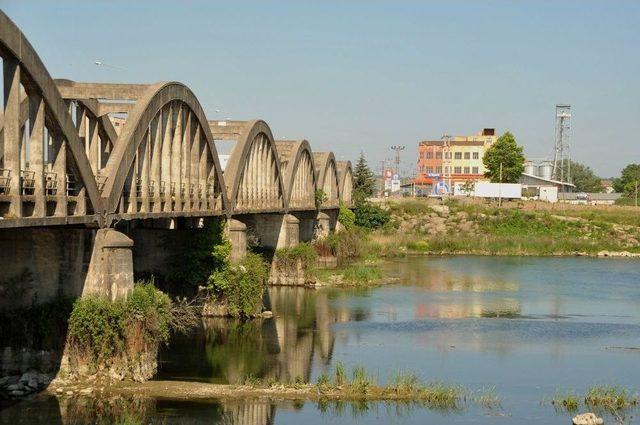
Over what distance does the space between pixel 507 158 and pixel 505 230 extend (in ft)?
122

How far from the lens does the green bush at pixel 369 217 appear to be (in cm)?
11394

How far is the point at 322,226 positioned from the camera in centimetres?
9344

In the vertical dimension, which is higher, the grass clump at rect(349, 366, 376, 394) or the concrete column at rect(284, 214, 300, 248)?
the concrete column at rect(284, 214, 300, 248)

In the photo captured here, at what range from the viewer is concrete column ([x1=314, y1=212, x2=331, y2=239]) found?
9186 centimetres

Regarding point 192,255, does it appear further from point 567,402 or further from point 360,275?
point 360,275

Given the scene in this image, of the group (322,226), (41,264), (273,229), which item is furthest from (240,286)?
(322,226)

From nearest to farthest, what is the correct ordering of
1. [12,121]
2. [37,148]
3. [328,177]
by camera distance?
[12,121]
[37,148]
[328,177]

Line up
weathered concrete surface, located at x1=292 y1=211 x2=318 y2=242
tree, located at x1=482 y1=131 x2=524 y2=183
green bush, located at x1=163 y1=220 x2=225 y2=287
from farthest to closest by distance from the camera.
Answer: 1. tree, located at x1=482 y1=131 x2=524 y2=183
2. weathered concrete surface, located at x1=292 y1=211 x2=318 y2=242
3. green bush, located at x1=163 y1=220 x2=225 y2=287

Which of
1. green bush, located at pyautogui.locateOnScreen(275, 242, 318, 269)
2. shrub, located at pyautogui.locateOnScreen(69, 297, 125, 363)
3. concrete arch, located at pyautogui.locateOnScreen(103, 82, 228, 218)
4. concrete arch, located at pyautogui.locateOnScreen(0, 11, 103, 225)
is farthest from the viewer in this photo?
green bush, located at pyautogui.locateOnScreen(275, 242, 318, 269)

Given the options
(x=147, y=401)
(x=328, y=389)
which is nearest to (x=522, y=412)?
(x=328, y=389)

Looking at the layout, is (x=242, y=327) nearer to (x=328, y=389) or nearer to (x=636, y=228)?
(x=328, y=389)

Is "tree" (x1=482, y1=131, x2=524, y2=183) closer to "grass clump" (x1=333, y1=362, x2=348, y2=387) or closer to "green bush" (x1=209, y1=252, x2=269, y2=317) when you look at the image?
"green bush" (x1=209, y1=252, x2=269, y2=317)

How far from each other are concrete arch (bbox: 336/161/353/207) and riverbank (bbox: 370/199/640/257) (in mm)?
5263

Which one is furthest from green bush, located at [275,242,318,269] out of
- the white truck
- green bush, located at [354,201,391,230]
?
the white truck
